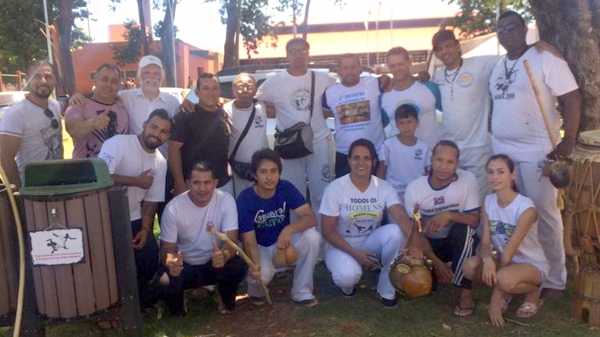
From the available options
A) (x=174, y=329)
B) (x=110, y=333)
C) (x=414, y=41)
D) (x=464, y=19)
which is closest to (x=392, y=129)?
(x=174, y=329)

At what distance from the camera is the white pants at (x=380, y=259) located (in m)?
4.43

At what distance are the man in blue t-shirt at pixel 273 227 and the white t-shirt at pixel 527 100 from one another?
1643mm

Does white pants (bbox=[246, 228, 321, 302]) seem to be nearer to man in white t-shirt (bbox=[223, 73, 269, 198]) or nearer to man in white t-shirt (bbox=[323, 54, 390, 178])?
man in white t-shirt (bbox=[223, 73, 269, 198])

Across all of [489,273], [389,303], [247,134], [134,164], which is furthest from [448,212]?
[134,164]

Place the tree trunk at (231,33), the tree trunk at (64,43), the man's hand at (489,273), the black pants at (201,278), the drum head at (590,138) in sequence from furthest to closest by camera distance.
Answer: the tree trunk at (64,43) → the tree trunk at (231,33) → the black pants at (201,278) → the man's hand at (489,273) → the drum head at (590,138)

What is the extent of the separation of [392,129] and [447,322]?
176 centimetres

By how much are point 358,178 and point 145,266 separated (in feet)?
5.71

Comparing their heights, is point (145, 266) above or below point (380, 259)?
above

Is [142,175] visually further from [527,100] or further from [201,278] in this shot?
[527,100]

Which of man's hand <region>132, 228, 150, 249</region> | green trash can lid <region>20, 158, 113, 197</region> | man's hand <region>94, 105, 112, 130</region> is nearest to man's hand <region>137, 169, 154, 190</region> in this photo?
man's hand <region>132, 228, 150, 249</region>

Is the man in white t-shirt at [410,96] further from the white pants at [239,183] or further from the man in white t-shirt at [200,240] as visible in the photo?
the man in white t-shirt at [200,240]

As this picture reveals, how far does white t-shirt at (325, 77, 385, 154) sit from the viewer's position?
5.18 m

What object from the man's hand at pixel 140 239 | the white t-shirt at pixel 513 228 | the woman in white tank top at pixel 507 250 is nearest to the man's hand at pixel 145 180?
the man's hand at pixel 140 239

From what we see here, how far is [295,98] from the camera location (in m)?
5.33
